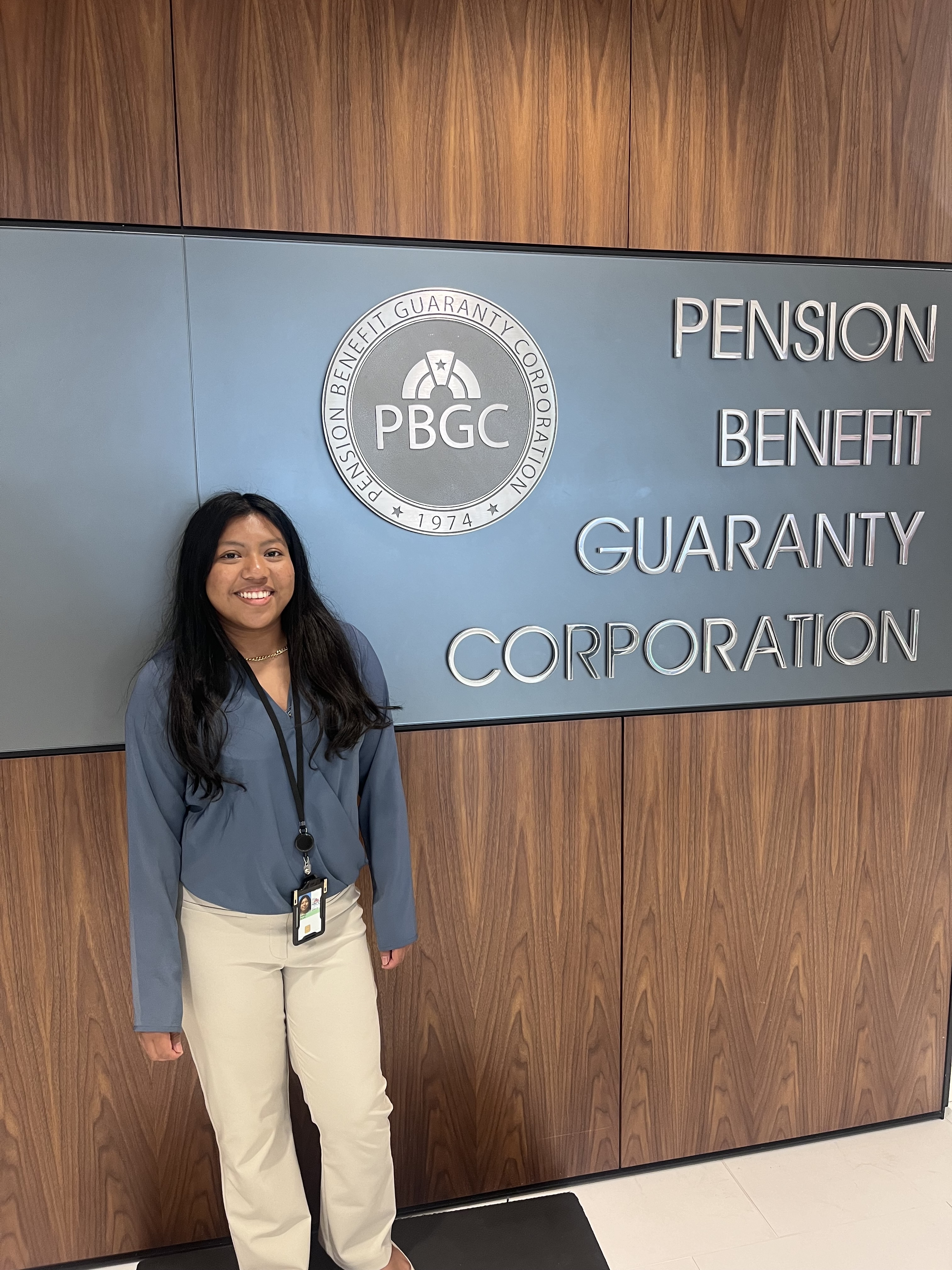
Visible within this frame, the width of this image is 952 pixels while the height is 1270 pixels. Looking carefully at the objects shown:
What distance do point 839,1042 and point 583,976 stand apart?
799 millimetres

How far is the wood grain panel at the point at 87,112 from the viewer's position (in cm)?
178

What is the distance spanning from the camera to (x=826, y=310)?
7.22 ft

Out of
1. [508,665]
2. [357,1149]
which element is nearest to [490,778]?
[508,665]

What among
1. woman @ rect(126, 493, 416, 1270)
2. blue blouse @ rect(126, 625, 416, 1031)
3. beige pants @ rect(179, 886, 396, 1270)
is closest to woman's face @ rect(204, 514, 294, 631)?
woman @ rect(126, 493, 416, 1270)

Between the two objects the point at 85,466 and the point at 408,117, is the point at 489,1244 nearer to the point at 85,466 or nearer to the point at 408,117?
the point at 85,466

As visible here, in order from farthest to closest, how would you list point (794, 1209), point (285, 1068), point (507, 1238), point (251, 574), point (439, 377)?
point (794, 1209) → point (507, 1238) → point (439, 377) → point (285, 1068) → point (251, 574)

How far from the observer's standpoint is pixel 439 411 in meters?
2.01

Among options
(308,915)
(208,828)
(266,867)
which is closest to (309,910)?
(308,915)

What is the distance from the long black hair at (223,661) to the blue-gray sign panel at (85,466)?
0.54 feet

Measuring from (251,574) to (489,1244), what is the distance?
166 centimetres

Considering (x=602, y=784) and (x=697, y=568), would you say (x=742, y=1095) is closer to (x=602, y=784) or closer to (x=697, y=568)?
(x=602, y=784)

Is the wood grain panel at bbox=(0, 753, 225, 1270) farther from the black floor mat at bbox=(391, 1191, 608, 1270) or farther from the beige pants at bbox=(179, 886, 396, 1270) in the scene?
the black floor mat at bbox=(391, 1191, 608, 1270)

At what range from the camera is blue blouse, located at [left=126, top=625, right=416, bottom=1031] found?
1.72 meters

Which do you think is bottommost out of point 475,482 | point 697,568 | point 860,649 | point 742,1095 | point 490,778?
point 742,1095
